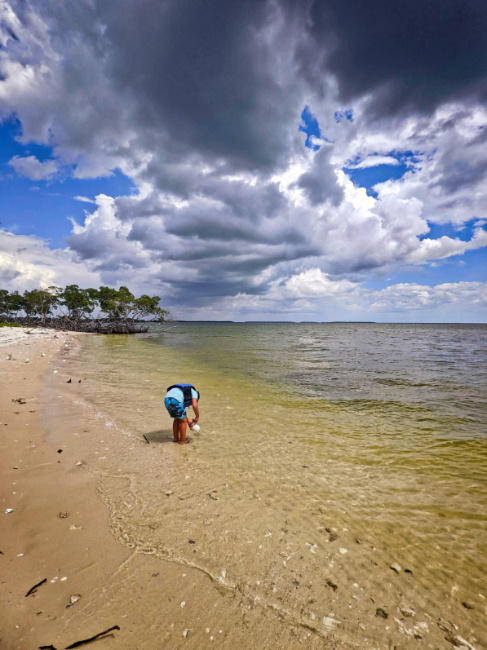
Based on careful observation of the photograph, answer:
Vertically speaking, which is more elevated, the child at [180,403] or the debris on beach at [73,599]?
the child at [180,403]

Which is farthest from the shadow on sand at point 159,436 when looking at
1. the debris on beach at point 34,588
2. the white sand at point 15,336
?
the white sand at point 15,336

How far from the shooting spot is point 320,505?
5352 mm

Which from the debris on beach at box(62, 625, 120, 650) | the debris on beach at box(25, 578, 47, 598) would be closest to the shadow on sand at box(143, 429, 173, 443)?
the debris on beach at box(25, 578, 47, 598)

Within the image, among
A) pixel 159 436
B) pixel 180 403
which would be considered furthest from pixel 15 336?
pixel 180 403

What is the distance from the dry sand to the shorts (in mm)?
2603

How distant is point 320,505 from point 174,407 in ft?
13.9

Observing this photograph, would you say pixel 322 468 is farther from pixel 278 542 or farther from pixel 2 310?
pixel 2 310

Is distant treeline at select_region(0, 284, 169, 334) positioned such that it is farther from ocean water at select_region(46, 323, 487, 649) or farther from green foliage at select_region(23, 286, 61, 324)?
ocean water at select_region(46, 323, 487, 649)

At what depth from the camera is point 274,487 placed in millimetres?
5930

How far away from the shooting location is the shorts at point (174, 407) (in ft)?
24.3

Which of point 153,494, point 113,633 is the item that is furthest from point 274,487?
point 113,633

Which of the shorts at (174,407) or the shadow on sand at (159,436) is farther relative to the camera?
the shadow on sand at (159,436)

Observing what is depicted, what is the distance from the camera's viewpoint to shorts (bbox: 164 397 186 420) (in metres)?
7.41

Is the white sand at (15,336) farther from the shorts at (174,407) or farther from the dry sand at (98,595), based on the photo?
the dry sand at (98,595)
